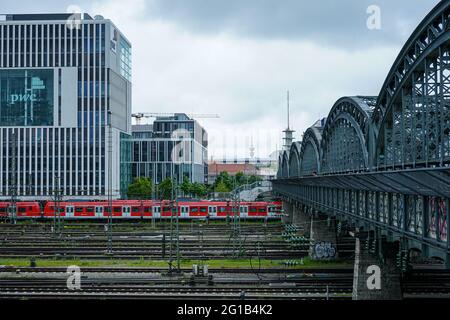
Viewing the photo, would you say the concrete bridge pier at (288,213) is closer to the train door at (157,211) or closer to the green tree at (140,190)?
the train door at (157,211)

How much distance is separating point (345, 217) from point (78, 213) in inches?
1330

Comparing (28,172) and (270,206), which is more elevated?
(28,172)

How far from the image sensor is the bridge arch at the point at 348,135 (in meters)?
27.0

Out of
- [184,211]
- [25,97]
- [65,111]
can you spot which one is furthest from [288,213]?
[65,111]

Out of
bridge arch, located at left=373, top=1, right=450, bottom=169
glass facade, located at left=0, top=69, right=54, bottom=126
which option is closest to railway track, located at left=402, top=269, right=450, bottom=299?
bridge arch, located at left=373, top=1, right=450, bottom=169

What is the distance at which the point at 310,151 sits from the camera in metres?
57.2

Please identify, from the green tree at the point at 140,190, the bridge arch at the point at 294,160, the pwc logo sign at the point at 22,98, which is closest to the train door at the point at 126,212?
the pwc logo sign at the point at 22,98

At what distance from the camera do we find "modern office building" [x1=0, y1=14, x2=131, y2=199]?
53.5 m

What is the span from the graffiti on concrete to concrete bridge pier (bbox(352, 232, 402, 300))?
35.6ft

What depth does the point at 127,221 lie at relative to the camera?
157 ft

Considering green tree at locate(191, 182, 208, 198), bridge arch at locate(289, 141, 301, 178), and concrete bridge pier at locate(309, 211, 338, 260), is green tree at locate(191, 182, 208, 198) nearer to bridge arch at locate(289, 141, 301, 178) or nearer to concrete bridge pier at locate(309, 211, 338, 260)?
bridge arch at locate(289, 141, 301, 178)

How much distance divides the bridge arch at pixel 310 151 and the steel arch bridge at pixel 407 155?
47.9ft

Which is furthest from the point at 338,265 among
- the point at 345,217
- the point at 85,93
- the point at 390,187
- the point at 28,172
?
the point at 85,93
